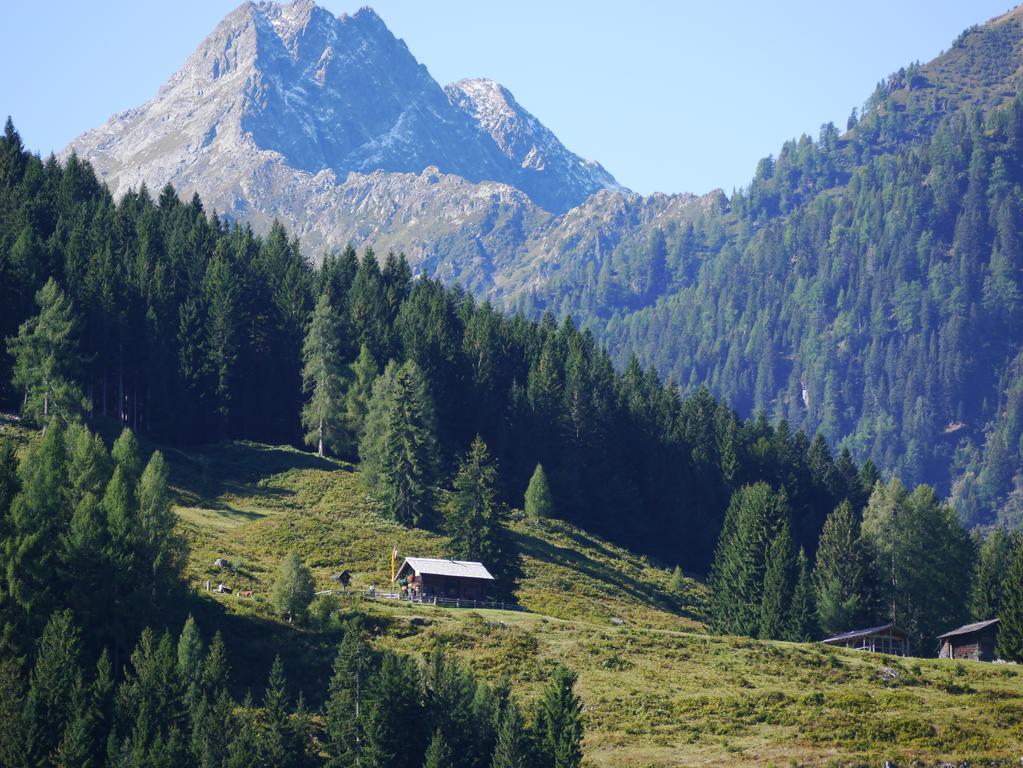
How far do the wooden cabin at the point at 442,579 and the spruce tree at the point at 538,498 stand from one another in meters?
28.5

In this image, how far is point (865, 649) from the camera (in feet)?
327

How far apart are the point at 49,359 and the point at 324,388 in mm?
26380

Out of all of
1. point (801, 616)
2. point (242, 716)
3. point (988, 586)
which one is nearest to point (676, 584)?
point (801, 616)

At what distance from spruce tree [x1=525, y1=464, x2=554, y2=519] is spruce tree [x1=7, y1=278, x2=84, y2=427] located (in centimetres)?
3956

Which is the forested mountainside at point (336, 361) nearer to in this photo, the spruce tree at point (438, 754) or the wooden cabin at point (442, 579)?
the wooden cabin at point (442, 579)

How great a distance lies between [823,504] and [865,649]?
6471cm

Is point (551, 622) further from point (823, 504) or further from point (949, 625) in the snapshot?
point (823, 504)

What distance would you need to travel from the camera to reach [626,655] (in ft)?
301

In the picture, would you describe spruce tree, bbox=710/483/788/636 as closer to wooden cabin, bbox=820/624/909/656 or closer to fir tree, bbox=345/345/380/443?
wooden cabin, bbox=820/624/909/656

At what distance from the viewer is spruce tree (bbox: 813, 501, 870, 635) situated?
357ft

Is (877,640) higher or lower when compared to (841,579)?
lower

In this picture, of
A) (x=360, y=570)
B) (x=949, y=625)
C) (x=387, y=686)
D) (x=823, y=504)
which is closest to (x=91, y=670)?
(x=387, y=686)

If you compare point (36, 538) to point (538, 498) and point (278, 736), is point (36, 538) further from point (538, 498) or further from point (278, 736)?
point (538, 498)

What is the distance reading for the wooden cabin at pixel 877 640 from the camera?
331 feet
